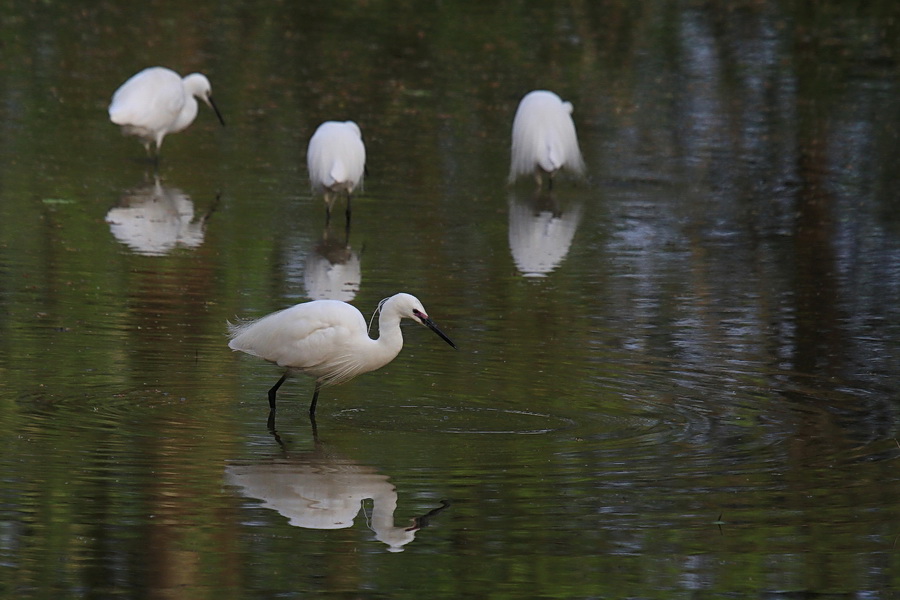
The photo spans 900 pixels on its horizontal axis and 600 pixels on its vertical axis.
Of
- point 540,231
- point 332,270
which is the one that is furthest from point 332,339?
point 540,231

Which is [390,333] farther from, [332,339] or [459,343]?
[459,343]

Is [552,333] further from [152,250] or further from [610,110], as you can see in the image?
[610,110]

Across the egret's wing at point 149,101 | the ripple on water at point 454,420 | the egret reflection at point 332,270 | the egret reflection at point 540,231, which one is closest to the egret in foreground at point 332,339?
the ripple on water at point 454,420

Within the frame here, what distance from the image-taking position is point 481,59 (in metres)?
23.3

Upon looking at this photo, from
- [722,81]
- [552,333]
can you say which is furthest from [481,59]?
[552,333]

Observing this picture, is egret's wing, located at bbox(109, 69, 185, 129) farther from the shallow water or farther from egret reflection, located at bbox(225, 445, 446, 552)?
egret reflection, located at bbox(225, 445, 446, 552)

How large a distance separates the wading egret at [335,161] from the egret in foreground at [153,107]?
8.79 ft

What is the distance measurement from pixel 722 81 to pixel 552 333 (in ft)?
42.6

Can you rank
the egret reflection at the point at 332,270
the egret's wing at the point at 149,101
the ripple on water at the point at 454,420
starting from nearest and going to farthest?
the ripple on water at the point at 454,420 → the egret reflection at the point at 332,270 → the egret's wing at the point at 149,101

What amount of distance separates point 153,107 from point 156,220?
8.62ft

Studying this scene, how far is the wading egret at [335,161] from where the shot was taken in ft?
43.0

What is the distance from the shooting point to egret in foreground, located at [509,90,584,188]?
15.3 metres

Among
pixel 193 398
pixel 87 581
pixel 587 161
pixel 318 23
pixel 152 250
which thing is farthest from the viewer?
pixel 318 23

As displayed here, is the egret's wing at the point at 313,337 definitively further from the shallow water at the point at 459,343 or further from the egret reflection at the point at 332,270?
the egret reflection at the point at 332,270
